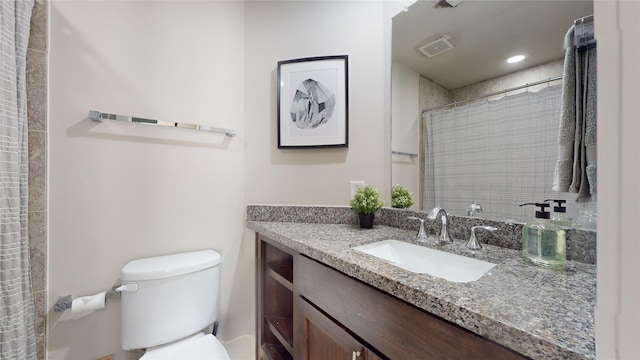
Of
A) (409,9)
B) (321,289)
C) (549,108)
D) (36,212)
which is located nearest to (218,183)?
(36,212)

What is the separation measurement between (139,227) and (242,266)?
556 mm

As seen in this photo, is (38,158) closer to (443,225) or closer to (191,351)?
(191,351)

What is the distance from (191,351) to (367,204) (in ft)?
3.13

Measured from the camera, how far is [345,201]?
4.33ft

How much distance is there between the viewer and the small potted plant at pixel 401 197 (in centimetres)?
119

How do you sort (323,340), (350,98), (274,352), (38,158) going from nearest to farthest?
(323,340) < (38,158) < (274,352) < (350,98)

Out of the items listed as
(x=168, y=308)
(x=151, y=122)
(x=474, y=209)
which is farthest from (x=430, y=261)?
(x=151, y=122)

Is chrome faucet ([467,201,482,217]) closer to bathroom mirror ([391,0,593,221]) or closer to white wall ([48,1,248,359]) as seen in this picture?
bathroom mirror ([391,0,593,221])

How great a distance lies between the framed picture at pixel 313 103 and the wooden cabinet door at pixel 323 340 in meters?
0.81

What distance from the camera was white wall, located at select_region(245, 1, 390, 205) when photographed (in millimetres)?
1281

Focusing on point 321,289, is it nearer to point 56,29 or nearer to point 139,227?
point 139,227

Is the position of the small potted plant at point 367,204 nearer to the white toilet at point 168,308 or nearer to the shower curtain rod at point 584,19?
the white toilet at point 168,308

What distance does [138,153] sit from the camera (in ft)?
3.76

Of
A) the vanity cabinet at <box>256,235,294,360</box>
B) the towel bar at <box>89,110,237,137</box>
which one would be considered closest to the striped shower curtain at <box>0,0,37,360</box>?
the towel bar at <box>89,110,237,137</box>
